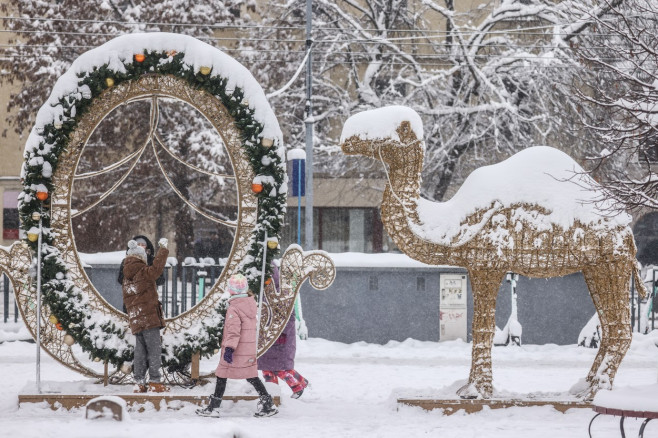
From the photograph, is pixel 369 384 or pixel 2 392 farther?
pixel 369 384

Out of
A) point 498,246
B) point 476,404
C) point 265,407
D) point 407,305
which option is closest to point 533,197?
point 498,246

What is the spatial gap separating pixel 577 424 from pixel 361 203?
2412 cm

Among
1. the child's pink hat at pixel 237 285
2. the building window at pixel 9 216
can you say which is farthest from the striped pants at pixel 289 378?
the building window at pixel 9 216

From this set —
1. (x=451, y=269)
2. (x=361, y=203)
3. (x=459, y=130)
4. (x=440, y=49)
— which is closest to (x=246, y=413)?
(x=451, y=269)

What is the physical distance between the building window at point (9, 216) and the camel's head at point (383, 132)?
2424 cm

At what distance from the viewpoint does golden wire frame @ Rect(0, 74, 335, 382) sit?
11398 millimetres

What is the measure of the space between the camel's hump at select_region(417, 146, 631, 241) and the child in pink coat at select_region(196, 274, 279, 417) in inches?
83.5

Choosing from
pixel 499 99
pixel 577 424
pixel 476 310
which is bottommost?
pixel 577 424

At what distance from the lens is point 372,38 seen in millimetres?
24703

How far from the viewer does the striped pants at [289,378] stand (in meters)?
12.0

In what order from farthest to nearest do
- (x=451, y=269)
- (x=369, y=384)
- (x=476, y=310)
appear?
(x=451, y=269) → (x=369, y=384) → (x=476, y=310)

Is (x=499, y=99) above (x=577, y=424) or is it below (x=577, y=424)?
above

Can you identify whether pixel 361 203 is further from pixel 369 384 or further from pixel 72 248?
pixel 72 248

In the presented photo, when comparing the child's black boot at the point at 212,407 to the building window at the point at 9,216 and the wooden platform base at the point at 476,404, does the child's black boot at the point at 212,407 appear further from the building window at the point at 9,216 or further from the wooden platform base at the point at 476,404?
the building window at the point at 9,216
